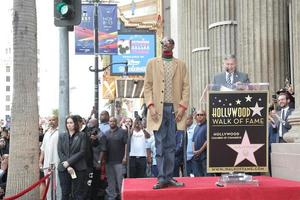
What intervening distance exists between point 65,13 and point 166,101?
352 cm

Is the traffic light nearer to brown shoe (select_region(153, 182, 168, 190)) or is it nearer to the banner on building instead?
brown shoe (select_region(153, 182, 168, 190))

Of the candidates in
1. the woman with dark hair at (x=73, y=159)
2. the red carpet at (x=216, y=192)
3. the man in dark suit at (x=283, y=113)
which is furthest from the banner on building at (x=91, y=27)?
the red carpet at (x=216, y=192)

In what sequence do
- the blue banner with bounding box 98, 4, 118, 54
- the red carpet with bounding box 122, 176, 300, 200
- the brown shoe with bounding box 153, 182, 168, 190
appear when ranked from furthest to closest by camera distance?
the blue banner with bounding box 98, 4, 118, 54 < the brown shoe with bounding box 153, 182, 168, 190 < the red carpet with bounding box 122, 176, 300, 200

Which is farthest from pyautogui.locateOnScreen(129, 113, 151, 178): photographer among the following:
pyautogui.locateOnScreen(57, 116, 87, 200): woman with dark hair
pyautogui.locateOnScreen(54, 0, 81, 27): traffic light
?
pyautogui.locateOnScreen(54, 0, 81, 27): traffic light

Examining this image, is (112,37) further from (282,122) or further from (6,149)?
(282,122)

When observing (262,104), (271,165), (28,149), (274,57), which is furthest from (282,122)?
(274,57)

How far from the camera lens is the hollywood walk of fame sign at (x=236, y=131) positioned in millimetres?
7418

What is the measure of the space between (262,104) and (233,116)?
41cm

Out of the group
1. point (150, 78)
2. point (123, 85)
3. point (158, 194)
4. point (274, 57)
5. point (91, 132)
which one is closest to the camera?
point (158, 194)

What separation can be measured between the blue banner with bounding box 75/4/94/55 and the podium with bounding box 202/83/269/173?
18548mm

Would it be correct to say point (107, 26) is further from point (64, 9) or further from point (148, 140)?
point (64, 9)

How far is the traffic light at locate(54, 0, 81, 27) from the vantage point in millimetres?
9867

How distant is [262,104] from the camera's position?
7.43 m

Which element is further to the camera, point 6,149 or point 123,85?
point 123,85
